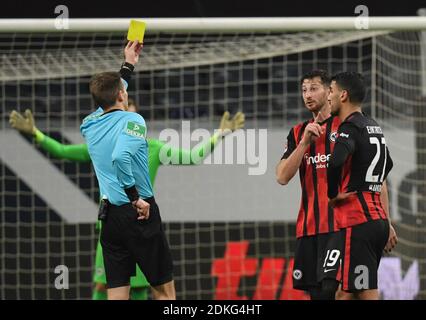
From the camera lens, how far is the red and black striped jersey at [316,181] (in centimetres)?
630

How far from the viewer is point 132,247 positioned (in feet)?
20.2

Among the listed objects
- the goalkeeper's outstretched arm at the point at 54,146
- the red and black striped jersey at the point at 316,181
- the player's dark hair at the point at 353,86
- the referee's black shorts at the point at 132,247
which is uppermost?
→ the player's dark hair at the point at 353,86

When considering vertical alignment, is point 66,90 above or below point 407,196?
above

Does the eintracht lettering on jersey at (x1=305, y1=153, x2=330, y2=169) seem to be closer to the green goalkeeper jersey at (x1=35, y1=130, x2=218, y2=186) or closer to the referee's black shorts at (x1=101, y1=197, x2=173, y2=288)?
the green goalkeeper jersey at (x1=35, y1=130, x2=218, y2=186)

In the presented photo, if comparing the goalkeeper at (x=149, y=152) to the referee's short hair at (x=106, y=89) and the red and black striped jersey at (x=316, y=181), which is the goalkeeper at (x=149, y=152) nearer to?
the red and black striped jersey at (x=316, y=181)

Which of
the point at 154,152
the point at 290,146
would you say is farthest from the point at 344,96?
the point at 154,152

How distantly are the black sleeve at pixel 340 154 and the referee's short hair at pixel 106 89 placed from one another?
4.25ft

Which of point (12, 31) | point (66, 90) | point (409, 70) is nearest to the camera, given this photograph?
point (12, 31)

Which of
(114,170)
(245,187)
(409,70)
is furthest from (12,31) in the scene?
(409,70)

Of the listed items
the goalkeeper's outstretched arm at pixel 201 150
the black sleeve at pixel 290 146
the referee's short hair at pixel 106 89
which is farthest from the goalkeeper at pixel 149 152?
the referee's short hair at pixel 106 89

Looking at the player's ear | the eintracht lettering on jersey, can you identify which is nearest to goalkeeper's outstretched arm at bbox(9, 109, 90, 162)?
the eintracht lettering on jersey

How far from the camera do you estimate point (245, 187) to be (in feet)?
33.1
